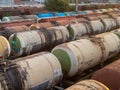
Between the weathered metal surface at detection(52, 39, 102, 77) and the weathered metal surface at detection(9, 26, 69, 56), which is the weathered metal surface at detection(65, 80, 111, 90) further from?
the weathered metal surface at detection(9, 26, 69, 56)

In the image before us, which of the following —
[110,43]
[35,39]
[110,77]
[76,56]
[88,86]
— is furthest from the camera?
[35,39]

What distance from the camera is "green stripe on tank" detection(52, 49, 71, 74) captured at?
37.0 feet

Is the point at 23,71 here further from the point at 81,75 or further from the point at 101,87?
the point at 81,75

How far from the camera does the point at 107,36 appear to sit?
14.7 metres

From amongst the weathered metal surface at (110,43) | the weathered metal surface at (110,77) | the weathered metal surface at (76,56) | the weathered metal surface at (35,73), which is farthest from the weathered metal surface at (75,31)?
the weathered metal surface at (110,77)

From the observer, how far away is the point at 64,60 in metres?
11.4

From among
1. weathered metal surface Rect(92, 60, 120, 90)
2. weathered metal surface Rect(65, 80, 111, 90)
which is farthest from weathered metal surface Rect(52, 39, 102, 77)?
weathered metal surface Rect(65, 80, 111, 90)

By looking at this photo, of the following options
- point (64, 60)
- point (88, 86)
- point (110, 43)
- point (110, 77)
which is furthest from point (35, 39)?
point (88, 86)

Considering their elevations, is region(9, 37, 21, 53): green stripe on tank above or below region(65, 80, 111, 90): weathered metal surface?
below

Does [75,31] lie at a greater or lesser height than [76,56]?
lesser

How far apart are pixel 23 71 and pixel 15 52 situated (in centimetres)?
727

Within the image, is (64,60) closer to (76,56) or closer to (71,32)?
(76,56)

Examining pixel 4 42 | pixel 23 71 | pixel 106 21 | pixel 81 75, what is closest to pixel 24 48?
pixel 4 42

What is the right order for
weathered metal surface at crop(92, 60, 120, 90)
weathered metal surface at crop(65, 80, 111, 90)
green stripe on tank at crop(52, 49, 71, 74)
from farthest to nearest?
green stripe on tank at crop(52, 49, 71, 74) → weathered metal surface at crop(92, 60, 120, 90) → weathered metal surface at crop(65, 80, 111, 90)
